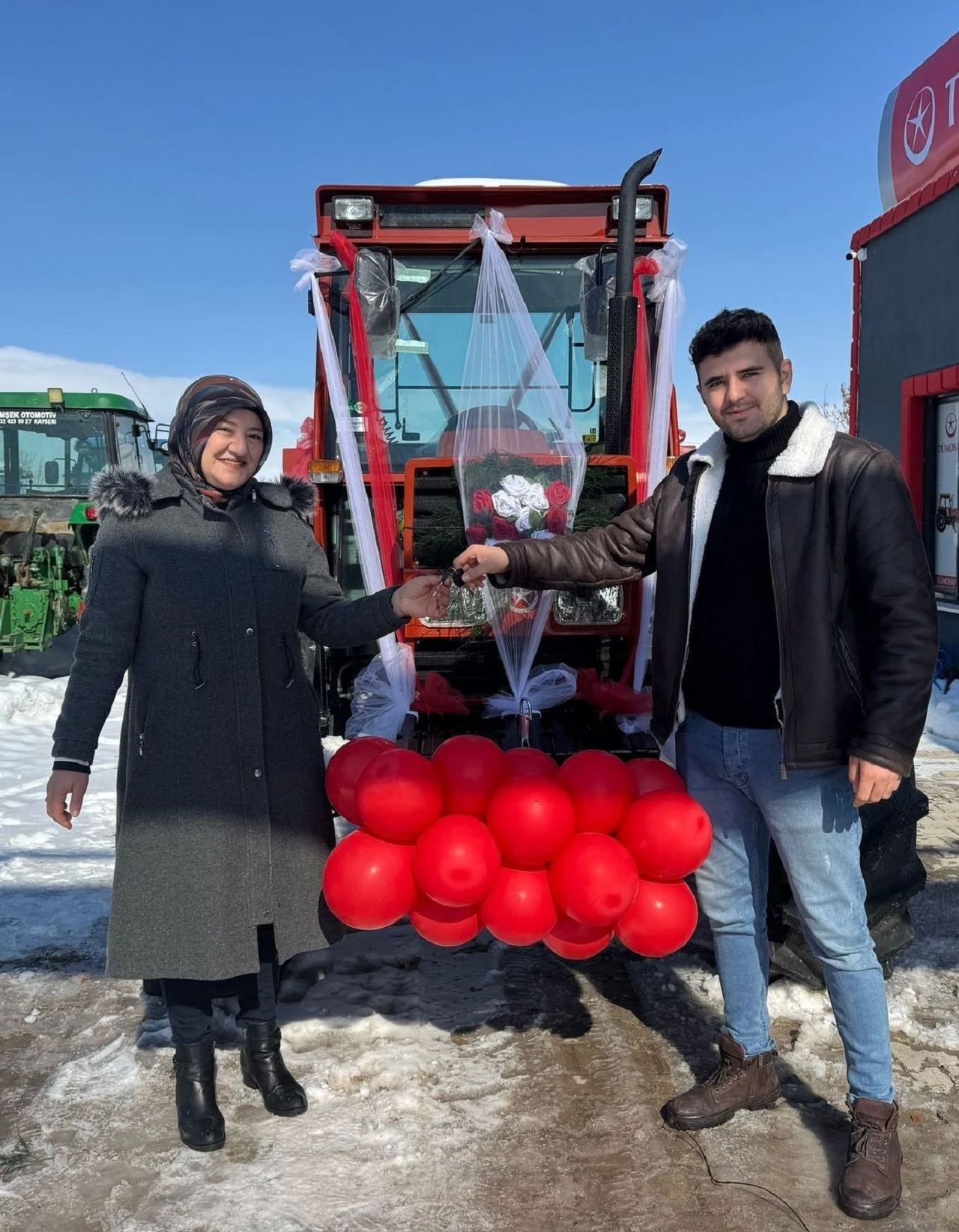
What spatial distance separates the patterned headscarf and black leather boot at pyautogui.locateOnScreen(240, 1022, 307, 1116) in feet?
4.72

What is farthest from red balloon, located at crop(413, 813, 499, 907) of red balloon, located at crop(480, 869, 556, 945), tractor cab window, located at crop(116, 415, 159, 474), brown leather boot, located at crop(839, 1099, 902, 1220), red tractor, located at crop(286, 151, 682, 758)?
tractor cab window, located at crop(116, 415, 159, 474)

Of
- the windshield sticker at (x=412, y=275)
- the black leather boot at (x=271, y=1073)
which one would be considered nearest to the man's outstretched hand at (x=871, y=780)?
the black leather boot at (x=271, y=1073)

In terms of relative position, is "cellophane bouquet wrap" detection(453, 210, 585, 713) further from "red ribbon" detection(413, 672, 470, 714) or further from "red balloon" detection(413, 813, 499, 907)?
"red balloon" detection(413, 813, 499, 907)

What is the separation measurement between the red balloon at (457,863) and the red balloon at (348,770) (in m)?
0.28

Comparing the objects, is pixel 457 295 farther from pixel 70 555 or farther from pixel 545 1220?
pixel 70 555

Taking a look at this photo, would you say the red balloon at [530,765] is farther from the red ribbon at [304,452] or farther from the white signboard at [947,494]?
the white signboard at [947,494]

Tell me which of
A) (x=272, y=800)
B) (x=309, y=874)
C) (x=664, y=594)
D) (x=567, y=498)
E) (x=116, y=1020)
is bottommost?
(x=116, y=1020)

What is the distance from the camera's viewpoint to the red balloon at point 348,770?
2.49m

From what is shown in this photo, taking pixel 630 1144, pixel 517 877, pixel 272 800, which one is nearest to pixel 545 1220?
pixel 630 1144

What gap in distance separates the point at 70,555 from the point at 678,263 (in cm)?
813

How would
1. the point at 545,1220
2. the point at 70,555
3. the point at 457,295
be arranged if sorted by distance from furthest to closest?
1. the point at 70,555
2. the point at 457,295
3. the point at 545,1220

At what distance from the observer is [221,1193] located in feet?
7.37

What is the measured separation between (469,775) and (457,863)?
0.25 m

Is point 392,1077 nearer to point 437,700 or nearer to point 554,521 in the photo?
point 437,700
